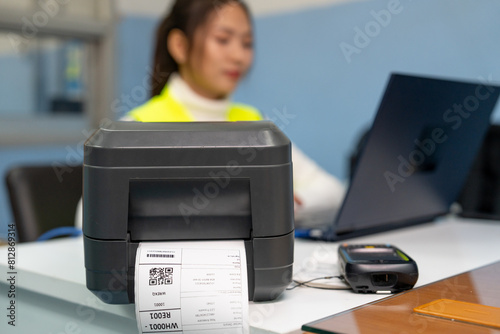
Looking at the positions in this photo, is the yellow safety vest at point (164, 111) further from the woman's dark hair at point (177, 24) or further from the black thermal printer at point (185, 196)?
the black thermal printer at point (185, 196)

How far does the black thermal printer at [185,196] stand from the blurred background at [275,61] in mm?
1460

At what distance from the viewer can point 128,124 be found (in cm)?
75

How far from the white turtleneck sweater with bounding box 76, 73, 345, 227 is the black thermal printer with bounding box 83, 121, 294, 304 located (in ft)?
1.17

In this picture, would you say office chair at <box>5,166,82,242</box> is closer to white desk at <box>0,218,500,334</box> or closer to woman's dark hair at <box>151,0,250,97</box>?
white desk at <box>0,218,500,334</box>

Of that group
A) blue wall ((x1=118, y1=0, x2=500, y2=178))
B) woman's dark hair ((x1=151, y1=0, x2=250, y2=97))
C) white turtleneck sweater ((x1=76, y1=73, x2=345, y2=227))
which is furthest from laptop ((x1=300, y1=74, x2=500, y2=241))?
blue wall ((x1=118, y1=0, x2=500, y2=178))

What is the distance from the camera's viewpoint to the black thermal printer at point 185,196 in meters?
0.70

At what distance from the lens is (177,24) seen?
6.34 feet

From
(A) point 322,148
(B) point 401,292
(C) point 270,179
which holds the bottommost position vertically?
(A) point 322,148

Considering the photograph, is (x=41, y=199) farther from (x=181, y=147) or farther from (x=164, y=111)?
(x=181, y=147)

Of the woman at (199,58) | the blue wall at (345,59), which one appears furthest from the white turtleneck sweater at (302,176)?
the blue wall at (345,59)

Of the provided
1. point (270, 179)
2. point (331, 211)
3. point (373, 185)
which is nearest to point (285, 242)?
point (270, 179)

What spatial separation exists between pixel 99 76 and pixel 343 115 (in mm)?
1557

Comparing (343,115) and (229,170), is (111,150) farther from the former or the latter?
(343,115)

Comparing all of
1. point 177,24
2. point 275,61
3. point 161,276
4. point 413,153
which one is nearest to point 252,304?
point 161,276
